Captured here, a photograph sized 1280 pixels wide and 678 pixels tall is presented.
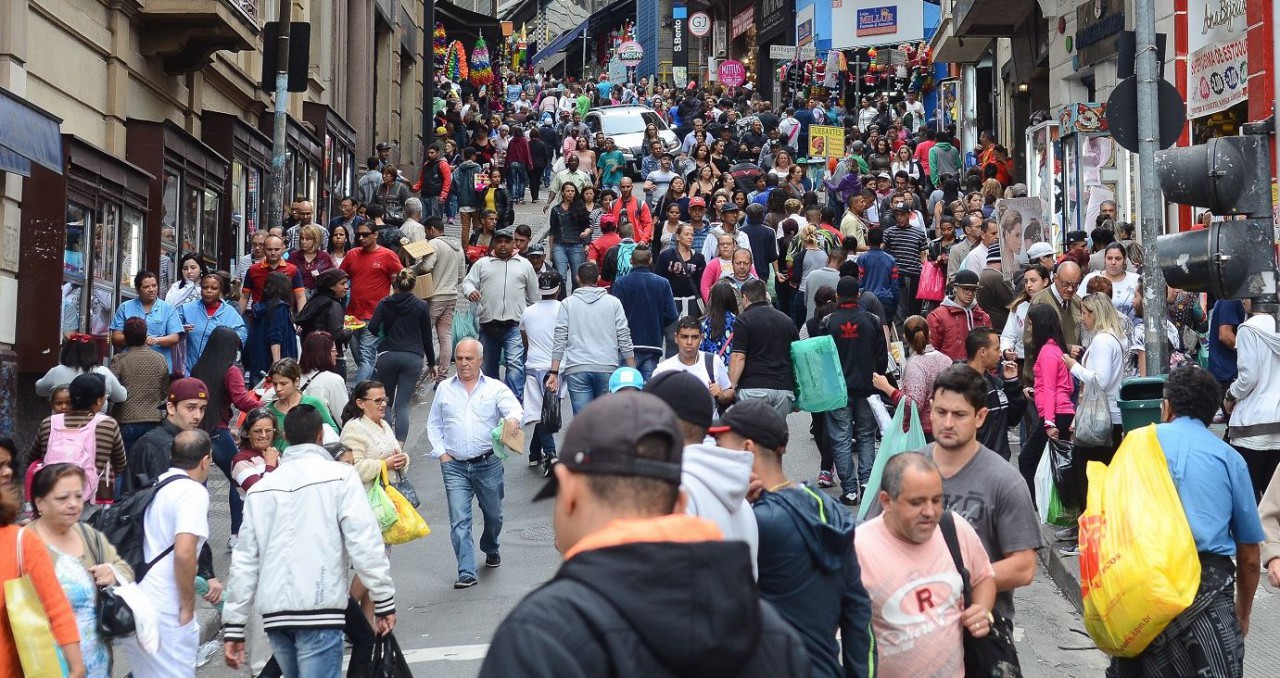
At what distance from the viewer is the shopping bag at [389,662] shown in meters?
7.31

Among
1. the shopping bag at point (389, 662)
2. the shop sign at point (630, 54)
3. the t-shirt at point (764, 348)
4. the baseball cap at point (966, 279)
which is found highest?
the shop sign at point (630, 54)

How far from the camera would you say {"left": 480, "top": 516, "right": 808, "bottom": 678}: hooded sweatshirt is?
268 centimetres

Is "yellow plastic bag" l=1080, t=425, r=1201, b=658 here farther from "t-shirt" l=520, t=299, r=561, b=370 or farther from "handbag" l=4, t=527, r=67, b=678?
"t-shirt" l=520, t=299, r=561, b=370

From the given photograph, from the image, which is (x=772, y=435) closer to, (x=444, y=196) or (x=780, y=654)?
(x=780, y=654)

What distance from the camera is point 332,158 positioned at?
2975 centimetres

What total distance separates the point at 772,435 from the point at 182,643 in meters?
3.14

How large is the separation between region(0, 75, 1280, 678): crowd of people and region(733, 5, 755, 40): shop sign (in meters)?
42.0

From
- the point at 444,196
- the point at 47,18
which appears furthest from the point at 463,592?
the point at 444,196

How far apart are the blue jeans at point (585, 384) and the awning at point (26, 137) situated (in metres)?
4.65

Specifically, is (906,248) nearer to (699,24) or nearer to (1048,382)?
(1048,382)

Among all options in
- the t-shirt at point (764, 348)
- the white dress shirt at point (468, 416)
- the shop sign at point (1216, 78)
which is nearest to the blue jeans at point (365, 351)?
the t-shirt at point (764, 348)

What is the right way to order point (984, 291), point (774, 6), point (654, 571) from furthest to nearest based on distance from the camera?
point (774, 6), point (984, 291), point (654, 571)

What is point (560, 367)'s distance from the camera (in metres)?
13.3

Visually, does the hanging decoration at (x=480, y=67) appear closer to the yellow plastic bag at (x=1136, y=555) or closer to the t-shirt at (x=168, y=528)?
the t-shirt at (x=168, y=528)
